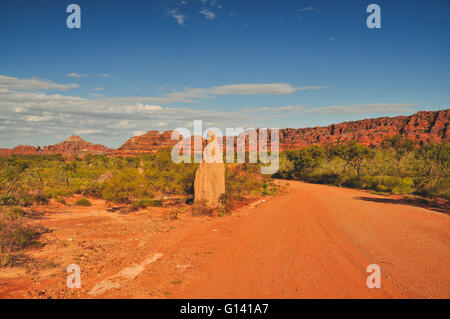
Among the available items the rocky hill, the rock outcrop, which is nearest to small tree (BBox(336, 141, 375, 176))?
the rocky hill

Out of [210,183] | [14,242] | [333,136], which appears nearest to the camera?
[14,242]

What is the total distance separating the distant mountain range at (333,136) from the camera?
7588 centimetres

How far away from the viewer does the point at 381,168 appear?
2491 cm

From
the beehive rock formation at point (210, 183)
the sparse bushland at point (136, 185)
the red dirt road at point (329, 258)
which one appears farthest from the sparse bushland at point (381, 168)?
the beehive rock formation at point (210, 183)

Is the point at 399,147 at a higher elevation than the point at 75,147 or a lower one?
lower

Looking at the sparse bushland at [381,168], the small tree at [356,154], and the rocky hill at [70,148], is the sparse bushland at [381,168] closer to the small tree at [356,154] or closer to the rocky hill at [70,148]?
the small tree at [356,154]

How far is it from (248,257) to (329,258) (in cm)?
186

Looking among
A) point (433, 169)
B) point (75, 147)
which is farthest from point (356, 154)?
point (75, 147)

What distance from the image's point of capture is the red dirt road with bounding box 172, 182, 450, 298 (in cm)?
457

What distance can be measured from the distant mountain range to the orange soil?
182 ft

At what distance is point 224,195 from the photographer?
12195 millimetres

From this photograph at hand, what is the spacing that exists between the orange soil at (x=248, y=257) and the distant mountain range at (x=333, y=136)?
55.5 meters

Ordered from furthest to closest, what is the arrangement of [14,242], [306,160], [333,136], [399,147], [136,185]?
[333,136]
[306,160]
[399,147]
[136,185]
[14,242]

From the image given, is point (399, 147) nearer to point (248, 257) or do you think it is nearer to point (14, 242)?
point (248, 257)
